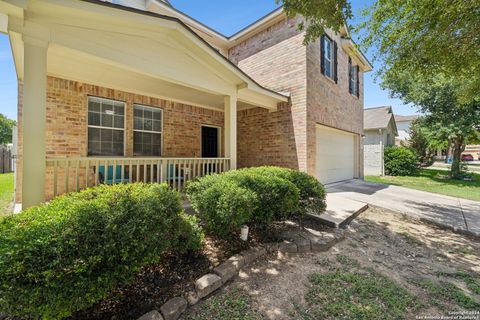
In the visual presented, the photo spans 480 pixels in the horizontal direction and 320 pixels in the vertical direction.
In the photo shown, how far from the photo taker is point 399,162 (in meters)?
17.1

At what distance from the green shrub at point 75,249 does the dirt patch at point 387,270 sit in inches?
39.7

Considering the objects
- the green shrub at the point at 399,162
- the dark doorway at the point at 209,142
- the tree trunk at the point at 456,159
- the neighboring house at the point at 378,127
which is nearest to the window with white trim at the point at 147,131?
the dark doorway at the point at 209,142

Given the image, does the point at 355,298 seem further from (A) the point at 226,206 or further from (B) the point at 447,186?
(B) the point at 447,186

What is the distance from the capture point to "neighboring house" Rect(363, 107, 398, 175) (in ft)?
57.7

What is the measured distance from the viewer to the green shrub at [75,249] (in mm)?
1766

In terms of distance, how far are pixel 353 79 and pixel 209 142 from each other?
8.78 m

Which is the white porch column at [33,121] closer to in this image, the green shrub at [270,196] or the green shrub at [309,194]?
the green shrub at [270,196]

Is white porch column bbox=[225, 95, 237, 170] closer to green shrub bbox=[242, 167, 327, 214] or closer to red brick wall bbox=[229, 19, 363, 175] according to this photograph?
green shrub bbox=[242, 167, 327, 214]

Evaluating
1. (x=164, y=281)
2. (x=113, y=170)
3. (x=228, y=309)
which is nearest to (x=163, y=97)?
(x=113, y=170)

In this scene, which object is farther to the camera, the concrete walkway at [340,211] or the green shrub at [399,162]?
the green shrub at [399,162]

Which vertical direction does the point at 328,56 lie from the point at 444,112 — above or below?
above

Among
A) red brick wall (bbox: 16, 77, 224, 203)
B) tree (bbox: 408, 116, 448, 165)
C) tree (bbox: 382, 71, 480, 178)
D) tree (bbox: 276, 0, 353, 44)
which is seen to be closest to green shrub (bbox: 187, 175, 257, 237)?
tree (bbox: 276, 0, 353, 44)

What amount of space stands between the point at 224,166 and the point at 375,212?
16.0ft

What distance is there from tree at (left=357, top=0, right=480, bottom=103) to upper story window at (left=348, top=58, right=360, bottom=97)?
5109 mm
